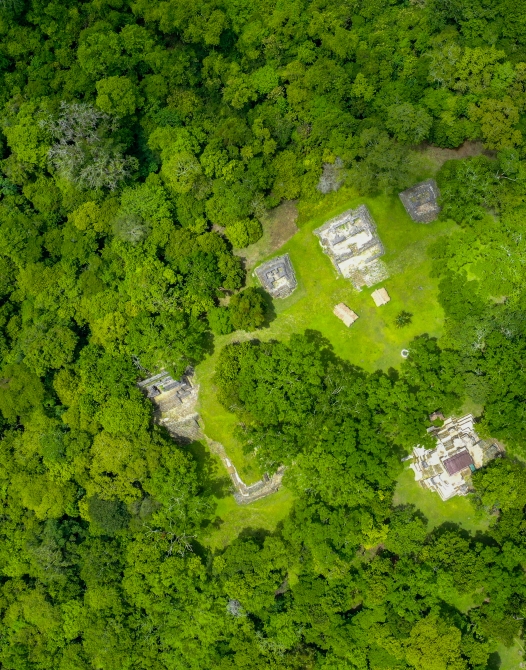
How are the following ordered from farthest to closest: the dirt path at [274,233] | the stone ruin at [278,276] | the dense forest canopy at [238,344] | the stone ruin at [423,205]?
the dirt path at [274,233]
the stone ruin at [278,276]
the stone ruin at [423,205]
the dense forest canopy at [238,344]

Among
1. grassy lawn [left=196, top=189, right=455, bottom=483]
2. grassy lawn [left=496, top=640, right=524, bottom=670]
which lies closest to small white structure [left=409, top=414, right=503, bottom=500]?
grassy lawn [left=196, top=189, right=455, bottom=483]

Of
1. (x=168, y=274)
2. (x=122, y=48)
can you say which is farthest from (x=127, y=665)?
(x=122, y=48)

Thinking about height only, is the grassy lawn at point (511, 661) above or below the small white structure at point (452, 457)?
below

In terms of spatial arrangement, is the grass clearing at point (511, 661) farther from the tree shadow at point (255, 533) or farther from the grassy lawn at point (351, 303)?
the grassy lawn at point (351, 303)

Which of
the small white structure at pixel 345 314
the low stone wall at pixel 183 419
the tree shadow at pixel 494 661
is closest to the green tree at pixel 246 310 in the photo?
the small white structure at pixel 345 314

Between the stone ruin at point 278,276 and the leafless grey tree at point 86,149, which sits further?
the stone ruin at point 278,276

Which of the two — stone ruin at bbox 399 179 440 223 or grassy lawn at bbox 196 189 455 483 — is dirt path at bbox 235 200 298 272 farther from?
stone ruin at bbox 399 179 440 223

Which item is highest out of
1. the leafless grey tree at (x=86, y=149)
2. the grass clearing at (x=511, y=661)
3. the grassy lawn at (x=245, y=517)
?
the leafless grey tree at (x=86, y=149)

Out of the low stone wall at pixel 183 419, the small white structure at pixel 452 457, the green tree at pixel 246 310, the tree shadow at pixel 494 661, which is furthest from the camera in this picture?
the low stone wall at pixel 183 419
